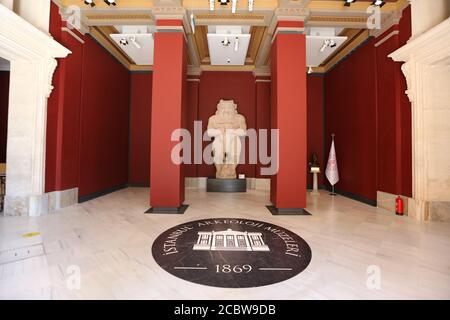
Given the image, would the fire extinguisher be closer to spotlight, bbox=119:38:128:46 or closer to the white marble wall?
the white marble wall

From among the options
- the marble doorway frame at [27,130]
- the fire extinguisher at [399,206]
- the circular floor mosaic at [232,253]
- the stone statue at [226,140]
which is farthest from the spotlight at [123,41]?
the fire extinguisher at [399,206]

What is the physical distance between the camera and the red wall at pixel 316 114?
8.08 m

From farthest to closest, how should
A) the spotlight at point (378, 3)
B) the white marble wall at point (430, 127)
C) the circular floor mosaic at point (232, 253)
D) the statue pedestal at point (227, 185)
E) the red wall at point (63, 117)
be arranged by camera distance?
1. the statue pedestal at point (227, 185)
2. the red wall at point (63, 117)
3. the spotlight at point (378, 3)
4. the white marble wall at point (430, 127)
5. the circular floor mosaic at point (232, 253)

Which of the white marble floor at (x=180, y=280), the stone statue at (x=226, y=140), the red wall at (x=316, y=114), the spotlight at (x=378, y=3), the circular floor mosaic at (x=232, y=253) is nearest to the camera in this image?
the white marble floor at (x=180, y=280)

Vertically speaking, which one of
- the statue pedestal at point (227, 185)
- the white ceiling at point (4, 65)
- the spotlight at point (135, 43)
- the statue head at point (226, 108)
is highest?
the spotlight at point (135, 43)

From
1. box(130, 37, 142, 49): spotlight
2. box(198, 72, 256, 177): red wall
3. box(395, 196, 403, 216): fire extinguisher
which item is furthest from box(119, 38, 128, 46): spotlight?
box(395, 196, 403, 216): fire extinguisher

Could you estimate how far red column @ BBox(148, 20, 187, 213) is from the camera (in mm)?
4609

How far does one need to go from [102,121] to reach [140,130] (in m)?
1.91

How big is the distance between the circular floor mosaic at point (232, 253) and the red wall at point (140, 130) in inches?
205

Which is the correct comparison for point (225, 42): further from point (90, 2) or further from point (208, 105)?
point (90, 2)

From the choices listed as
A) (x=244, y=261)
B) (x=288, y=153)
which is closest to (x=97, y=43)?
(x=288, y=153)

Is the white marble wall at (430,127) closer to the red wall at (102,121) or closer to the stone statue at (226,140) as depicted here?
the stone statue at (226,140)

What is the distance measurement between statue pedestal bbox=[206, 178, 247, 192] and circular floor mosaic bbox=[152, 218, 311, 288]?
3.54 m
